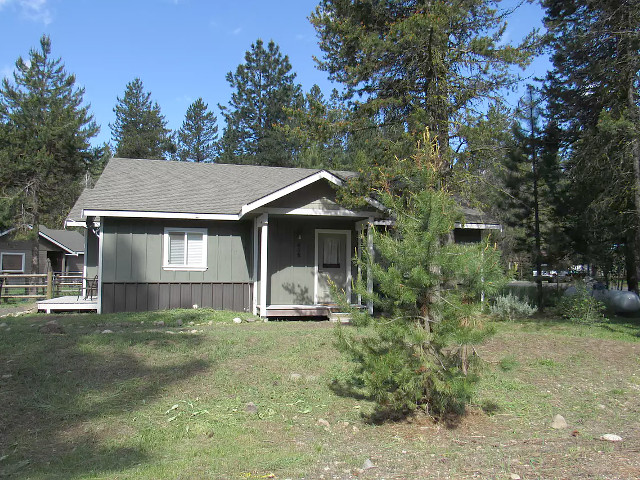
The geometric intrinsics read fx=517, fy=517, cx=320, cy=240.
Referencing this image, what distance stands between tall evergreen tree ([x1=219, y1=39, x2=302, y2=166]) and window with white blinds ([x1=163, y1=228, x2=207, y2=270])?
79.3 ft

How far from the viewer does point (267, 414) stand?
18.2 ft

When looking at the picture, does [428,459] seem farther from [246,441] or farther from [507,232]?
[507,232]

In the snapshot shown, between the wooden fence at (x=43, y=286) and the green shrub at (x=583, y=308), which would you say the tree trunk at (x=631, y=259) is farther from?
the wooden fence at (x=43, y=286)

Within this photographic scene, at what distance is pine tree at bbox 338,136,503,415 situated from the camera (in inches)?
190

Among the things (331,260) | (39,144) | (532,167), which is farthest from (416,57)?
(39,144)

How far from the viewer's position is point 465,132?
1059 centimetres

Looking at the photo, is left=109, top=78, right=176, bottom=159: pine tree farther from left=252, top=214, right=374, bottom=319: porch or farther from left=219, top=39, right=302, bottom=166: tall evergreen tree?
left=252, top=214, right=374, bottom=319: porch

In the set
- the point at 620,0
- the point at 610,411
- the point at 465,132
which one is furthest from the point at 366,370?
the point at 620,0

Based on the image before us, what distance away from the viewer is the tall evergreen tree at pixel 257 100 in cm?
3788

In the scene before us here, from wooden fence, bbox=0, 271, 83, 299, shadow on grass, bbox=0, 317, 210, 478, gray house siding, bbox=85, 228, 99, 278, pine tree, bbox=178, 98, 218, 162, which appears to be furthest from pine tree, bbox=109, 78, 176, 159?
shadow on grass, bbox=0, 317, 210, 478

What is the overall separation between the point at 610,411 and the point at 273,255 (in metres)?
9.44

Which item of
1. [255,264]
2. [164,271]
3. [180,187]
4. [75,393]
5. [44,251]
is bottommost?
[75,393]

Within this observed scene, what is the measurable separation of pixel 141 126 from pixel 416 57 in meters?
40.0

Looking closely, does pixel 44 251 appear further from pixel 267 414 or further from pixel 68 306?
pixel 267 414
